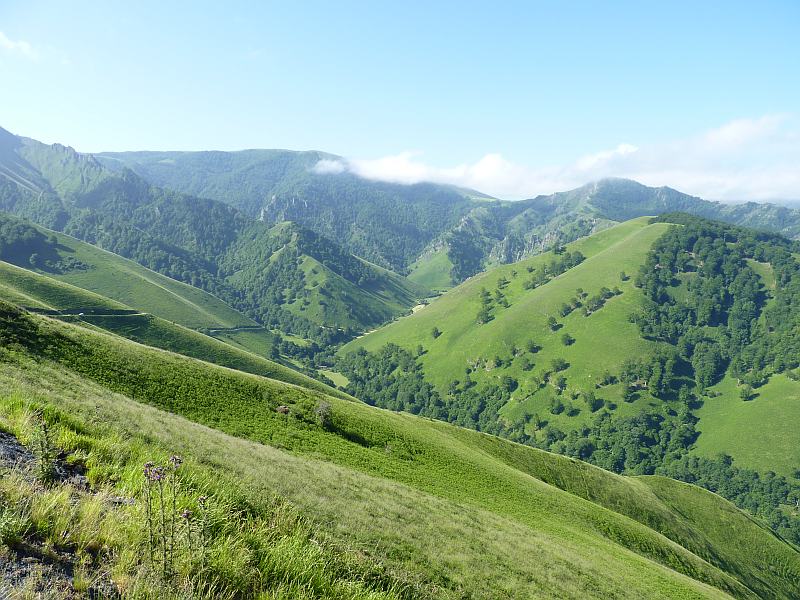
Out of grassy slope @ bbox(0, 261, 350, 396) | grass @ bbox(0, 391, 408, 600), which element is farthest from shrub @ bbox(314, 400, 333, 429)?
grassy slope @ bbox(0, 261, 350, 396)

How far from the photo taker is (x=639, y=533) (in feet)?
185

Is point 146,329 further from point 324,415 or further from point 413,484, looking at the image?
point 413,484

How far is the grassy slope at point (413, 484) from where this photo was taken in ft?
68.7

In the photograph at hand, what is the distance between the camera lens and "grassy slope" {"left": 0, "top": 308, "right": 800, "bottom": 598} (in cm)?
2095

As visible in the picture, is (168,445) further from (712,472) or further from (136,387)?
(712,472)

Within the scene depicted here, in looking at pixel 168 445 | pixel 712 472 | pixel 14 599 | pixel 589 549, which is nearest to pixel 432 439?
pixel 589 549

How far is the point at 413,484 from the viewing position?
4041 centimetres

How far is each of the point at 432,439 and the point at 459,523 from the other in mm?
34463

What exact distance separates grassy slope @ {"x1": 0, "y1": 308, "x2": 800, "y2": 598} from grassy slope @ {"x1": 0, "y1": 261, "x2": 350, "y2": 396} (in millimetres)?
68365

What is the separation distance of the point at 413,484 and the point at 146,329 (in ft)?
469

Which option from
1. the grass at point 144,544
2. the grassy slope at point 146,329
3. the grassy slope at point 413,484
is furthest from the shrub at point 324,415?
the grassy slope at point 146,329

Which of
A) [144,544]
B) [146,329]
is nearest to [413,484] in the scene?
[144,544]

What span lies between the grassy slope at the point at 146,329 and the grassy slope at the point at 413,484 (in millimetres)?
68365

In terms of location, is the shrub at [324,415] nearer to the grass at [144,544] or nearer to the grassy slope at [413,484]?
A: the grassy slope at [413,484]
